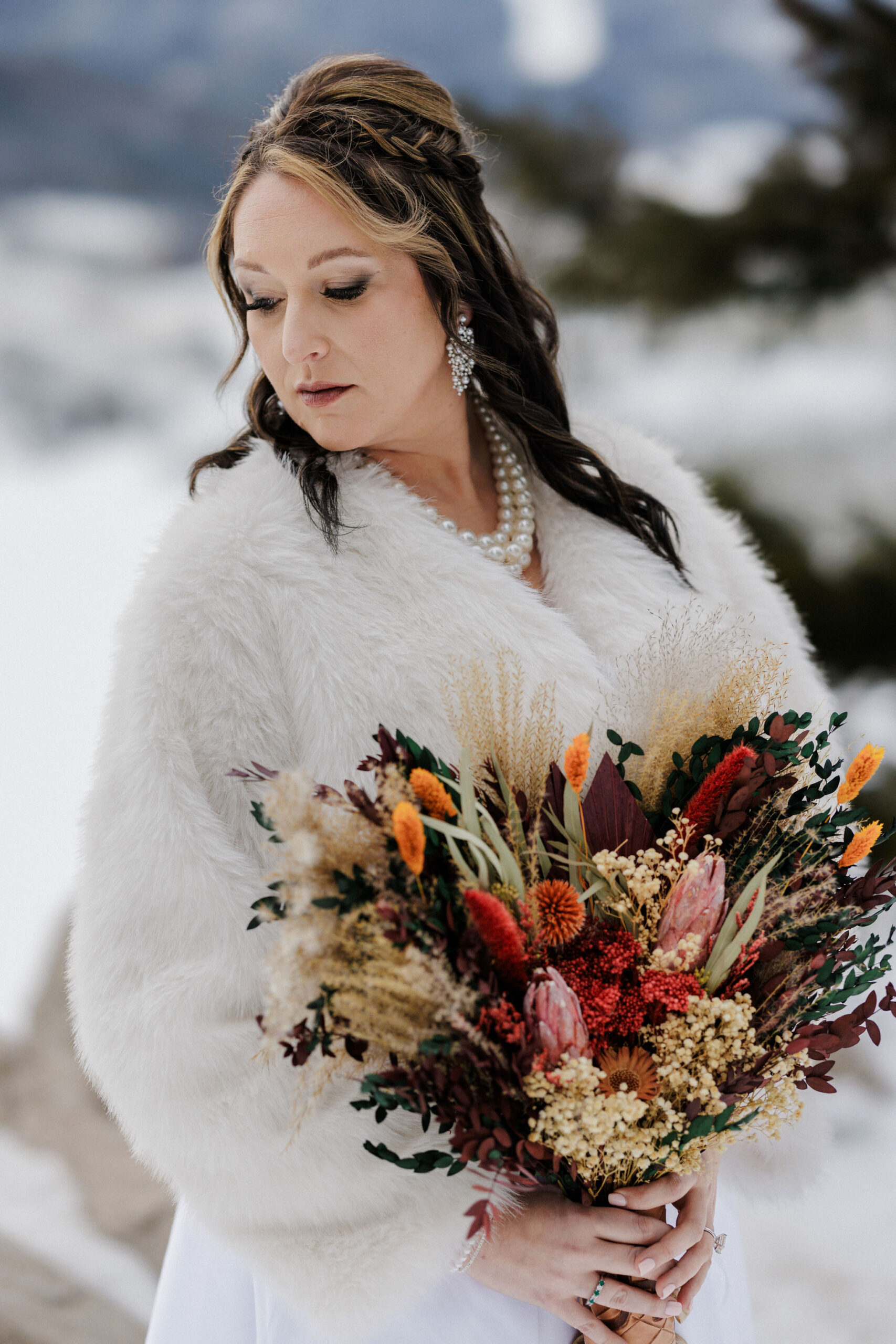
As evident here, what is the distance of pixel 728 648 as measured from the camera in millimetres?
1027

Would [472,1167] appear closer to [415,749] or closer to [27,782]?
[415,749]

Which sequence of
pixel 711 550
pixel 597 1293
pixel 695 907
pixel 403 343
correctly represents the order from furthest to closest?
pixel 711 550, pixel 403 343, pixel 597 1293, pixel 695 907

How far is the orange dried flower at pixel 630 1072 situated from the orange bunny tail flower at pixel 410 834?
0.25m

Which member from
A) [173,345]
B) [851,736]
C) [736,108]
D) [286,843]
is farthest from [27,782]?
[736,108]

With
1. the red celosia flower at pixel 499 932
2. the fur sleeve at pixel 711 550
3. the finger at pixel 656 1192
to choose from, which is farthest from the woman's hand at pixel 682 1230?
the fur sleeve at pixel 711 550

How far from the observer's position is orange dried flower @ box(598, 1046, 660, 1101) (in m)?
0.81

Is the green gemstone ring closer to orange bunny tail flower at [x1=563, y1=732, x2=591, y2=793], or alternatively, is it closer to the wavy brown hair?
orange bunny tail flower at [x1=563, y1=732, x2=591, y2=793]

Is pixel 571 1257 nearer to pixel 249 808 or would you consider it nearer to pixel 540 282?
pixel 249 808

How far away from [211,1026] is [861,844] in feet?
2.04

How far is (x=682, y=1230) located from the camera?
3.17ft

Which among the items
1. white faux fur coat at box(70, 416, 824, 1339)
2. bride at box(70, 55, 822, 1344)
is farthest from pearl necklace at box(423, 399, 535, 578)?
white faux fur coat at box(70, 416, 824, 1339)

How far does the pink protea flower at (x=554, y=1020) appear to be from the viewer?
0.78m

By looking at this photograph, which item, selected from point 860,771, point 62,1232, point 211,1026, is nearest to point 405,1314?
point 211,1026

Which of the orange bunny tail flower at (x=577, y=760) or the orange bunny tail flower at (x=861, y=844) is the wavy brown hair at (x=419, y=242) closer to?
the orange bunny tail flower at (x=577, y=760)
